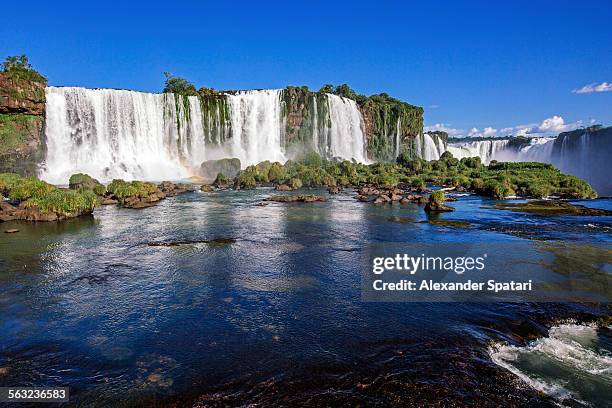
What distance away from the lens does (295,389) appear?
7.06m

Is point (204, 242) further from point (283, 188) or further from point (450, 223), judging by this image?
point (283, 188)

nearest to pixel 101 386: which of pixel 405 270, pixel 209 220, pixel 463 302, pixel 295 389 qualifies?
pixel 295 389

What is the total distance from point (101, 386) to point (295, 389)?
11.5 ft

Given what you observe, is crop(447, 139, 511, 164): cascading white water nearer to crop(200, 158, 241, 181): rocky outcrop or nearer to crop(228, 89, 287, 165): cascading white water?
crop(228, 89, 287, 165): cascading white water

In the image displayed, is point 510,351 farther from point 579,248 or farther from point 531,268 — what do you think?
point 579,248

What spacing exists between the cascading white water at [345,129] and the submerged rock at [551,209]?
4400 cm

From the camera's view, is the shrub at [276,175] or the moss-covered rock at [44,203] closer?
the moss-covered rock at [44,203]

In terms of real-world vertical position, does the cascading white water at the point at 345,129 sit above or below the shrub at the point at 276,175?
above

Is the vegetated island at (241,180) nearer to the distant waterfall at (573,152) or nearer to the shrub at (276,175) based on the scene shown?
the shrub at (276,175)

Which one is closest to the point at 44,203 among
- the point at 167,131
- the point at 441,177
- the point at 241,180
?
the point at 241,180

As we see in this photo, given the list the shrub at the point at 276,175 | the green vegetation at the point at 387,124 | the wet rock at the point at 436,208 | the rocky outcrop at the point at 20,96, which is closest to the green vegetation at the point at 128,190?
the shrub at the point at 276,175

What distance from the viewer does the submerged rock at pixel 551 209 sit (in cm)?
2832

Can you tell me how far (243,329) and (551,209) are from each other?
2891 cm

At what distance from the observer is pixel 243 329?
9.59m
